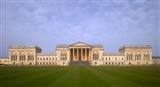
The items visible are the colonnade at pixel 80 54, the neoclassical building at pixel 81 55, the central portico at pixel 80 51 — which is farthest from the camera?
the neoclassical building at pixel 81 55

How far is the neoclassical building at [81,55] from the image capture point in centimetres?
8603

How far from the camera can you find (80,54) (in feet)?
299

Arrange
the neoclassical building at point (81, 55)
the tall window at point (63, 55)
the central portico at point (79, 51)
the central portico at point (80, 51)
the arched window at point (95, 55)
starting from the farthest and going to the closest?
the tall window at point (63, 55), the arched window at point (95, 55), the neoclassical building at point (81, 55), the central portico at point (79, 51), the central portico at point (80, 51)

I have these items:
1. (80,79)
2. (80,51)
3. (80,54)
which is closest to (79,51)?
(80,51)

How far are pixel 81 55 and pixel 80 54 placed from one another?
250 inches

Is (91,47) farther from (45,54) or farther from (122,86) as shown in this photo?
(122,86)

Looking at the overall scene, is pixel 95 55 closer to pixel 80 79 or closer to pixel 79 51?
pixel 79 51

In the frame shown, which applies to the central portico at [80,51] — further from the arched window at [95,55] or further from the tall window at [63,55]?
the tall window at [63,55]

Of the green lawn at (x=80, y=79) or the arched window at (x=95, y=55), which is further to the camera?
the arched window at (x=95, y=55)

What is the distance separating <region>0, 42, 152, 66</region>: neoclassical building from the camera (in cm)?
8603

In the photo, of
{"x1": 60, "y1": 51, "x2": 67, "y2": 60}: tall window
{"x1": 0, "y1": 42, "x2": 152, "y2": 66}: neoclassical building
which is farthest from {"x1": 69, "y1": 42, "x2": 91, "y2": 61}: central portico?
{"x1": 60, "y1": 51, "x2": 67, "y2": 60}: tall window

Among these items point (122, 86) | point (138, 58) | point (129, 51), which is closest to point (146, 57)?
point (138, 58)

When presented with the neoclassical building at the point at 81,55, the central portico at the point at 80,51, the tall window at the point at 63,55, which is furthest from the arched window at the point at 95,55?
the tall window at the point at 63,55

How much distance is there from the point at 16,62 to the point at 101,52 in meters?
52.6
